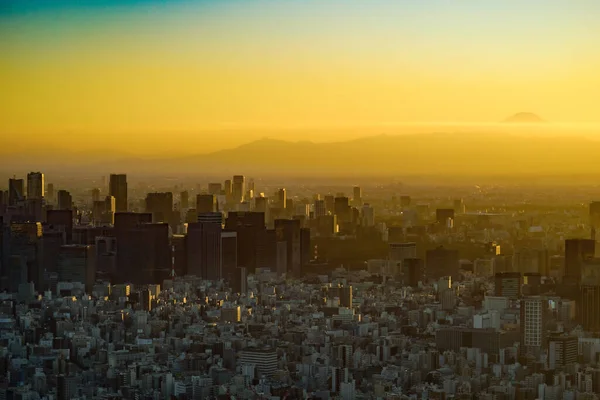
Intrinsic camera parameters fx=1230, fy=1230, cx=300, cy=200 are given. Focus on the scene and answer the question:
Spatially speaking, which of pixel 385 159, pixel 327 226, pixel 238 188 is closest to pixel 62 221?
pixel 238 188

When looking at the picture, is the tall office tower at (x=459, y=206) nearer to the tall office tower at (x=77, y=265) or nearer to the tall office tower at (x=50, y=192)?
the tall office tower at (x=77, y=265)

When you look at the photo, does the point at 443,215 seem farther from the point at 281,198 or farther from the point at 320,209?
the point at 281,198

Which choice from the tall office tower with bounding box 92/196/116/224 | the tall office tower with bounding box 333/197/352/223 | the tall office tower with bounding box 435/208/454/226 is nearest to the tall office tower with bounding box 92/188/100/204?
the tall office tower with bounding box 92/196/116/224

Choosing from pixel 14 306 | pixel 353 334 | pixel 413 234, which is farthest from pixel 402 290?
pixel 14 306

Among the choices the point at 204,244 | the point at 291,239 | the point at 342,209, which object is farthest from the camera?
the point at 204,244

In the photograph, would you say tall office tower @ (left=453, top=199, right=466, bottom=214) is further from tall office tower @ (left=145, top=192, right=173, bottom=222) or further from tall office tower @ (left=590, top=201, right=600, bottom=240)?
tall office tower @ (left=145, top=192, right=173, bottom=222)
